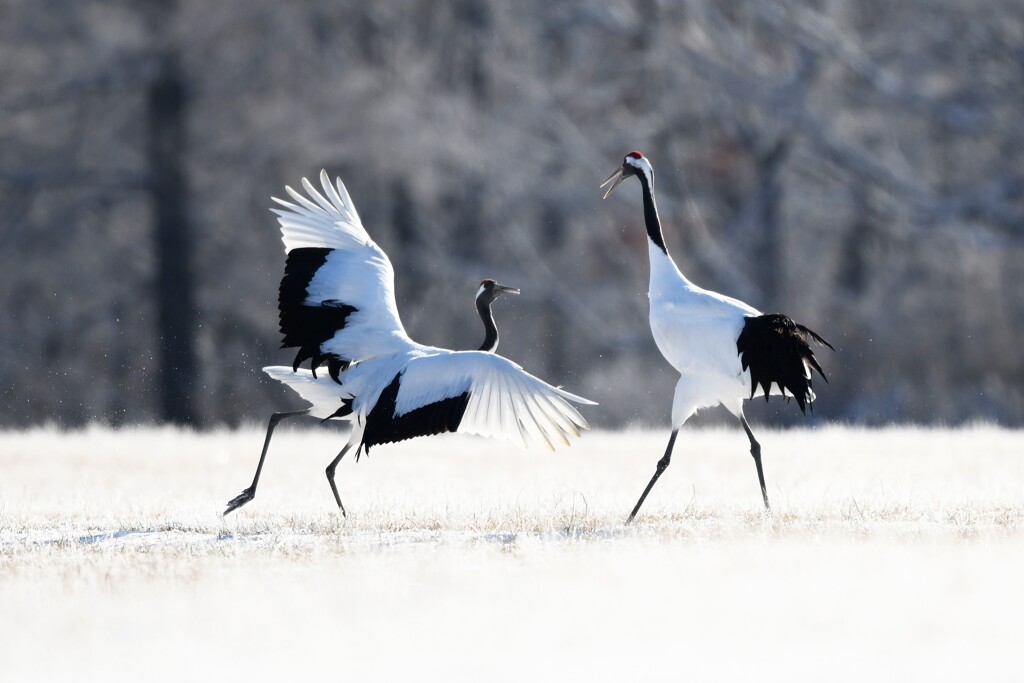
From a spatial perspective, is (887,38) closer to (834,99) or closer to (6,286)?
(834,99)

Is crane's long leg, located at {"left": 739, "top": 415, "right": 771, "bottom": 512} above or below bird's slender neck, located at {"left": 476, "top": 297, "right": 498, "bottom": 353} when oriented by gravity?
below

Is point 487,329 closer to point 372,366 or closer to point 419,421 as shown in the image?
point 372,366

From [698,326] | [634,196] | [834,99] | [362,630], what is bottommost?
[362,630]

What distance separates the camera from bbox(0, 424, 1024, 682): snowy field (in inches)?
214

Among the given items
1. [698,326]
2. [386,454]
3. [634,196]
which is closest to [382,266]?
[698,326]

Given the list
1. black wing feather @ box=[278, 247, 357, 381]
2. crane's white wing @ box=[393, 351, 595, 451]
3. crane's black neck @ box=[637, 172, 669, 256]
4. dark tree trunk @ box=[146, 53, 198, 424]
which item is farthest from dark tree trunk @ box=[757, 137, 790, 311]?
crane's white wing @ box=[393, 351, 595, 451]

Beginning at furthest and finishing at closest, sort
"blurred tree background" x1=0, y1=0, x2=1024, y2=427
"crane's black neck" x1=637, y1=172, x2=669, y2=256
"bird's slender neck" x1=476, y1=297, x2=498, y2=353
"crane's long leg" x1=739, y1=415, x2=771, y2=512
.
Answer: "blurred tree background" x1=0, y1=0, x2=1024, y2=427, "bird's slender neck" x1=476, y1=297, x2=498, y2=353, "crane's black neck" x1=637, y1=172, x2=669, y2=256, "crane's long leg" x1=739, y1=415, x2=771, y2=512

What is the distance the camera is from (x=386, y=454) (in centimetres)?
1533

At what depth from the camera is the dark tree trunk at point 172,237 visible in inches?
924

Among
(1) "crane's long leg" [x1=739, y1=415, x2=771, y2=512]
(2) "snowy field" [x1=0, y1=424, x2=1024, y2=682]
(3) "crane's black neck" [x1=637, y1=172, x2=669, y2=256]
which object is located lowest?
(2) "snowy field" [x1=0, y1=424, x2=1024, y2=682]

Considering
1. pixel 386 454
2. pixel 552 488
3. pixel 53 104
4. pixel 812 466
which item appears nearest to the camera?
pixel 552 488

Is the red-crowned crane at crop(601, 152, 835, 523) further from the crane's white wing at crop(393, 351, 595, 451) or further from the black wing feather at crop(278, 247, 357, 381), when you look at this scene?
the black wing feather at crop(278, 247, 357, 381)

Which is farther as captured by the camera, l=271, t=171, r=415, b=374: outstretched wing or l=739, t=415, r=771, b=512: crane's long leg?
l=739, t=415, r=771, b=512: crane's long leg

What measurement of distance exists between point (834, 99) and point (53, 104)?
39.7 ft
